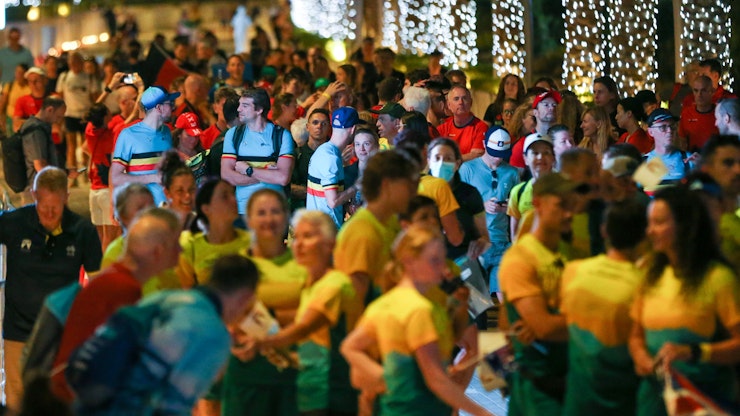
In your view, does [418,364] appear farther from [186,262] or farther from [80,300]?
[186,262]

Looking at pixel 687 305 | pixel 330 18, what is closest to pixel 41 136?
pixel 687 305

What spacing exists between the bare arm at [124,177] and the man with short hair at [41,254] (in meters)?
3.52

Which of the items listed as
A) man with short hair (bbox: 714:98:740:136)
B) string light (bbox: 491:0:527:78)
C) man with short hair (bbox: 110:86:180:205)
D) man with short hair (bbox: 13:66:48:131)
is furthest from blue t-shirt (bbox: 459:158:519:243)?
man with short hair (bbox: 13:66:48:131)

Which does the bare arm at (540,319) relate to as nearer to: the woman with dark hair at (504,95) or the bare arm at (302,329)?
the bare arm at (302,329)

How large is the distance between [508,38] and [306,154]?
30.8 feet

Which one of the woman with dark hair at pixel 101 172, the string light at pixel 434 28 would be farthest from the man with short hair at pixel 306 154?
the string light at pixel 434 28

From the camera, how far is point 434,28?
1032 inches

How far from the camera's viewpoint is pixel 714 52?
58.6ft

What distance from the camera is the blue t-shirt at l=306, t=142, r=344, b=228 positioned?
38.3 ft

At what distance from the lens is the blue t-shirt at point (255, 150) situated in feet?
40.4

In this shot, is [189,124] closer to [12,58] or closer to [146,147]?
[146,147]

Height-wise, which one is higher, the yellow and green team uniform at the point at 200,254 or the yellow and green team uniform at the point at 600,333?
the yellow and green team uniform at the point at 200,254

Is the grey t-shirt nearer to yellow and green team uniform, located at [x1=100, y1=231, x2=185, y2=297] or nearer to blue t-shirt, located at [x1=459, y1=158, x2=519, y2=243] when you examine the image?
blue t-shirt, located at [x1=459, y1=158, x2=519, y2=243]

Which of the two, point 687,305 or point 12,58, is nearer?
point 687,305
